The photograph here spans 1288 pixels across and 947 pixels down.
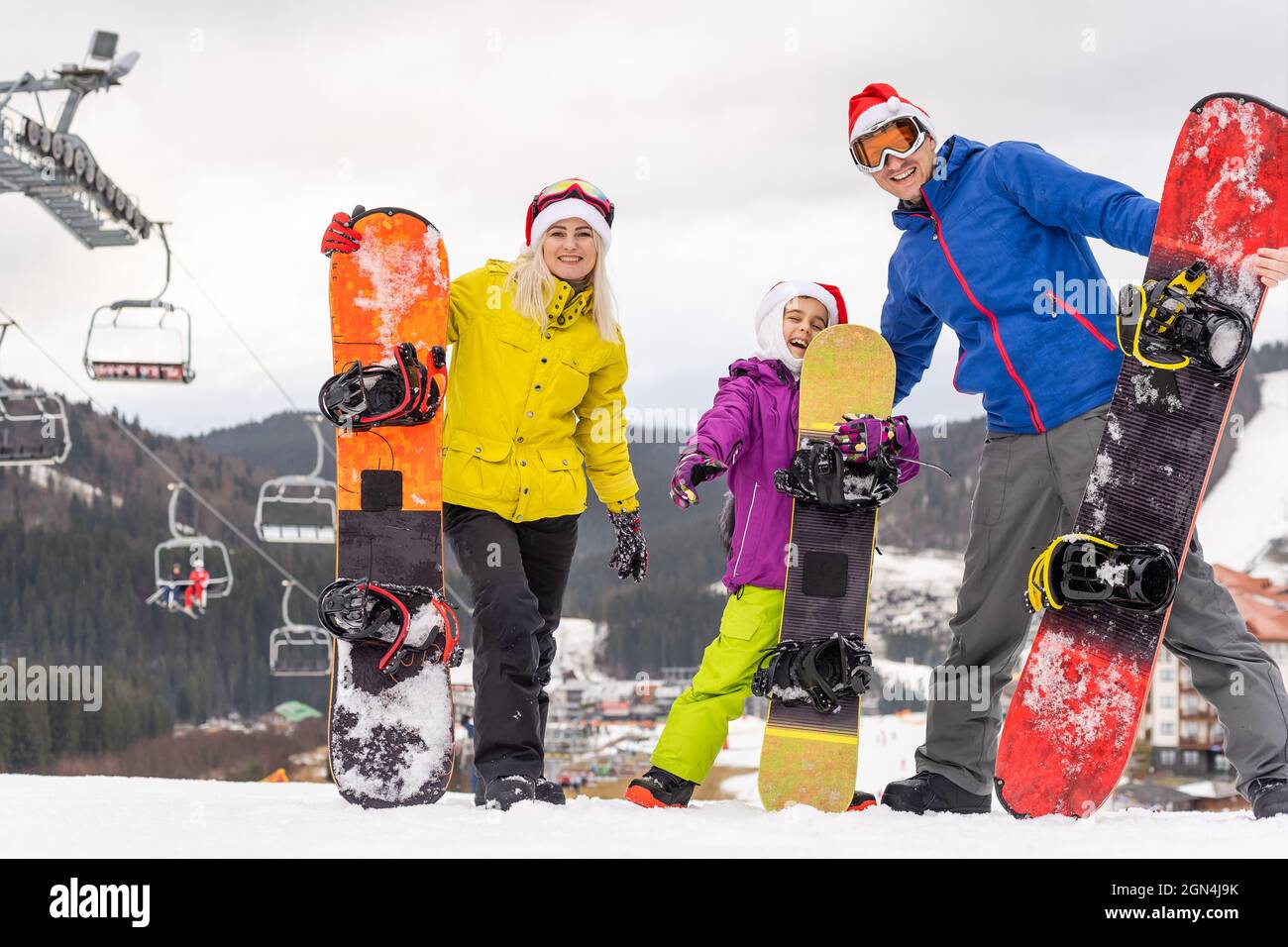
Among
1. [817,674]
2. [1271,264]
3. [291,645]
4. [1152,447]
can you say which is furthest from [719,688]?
[291,645]

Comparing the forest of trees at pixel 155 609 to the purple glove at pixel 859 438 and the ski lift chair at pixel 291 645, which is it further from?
the purple glove at pixel 859 438

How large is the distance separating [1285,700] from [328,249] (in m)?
2.94

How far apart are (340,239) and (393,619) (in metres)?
1.16

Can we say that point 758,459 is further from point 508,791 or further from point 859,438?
point 508,791

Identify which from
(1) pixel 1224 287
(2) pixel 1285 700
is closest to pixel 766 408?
(1) pixel 1224 287

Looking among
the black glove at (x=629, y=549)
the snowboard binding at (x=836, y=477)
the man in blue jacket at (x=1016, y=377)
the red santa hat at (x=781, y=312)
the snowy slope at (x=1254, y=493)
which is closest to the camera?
the man in blue jacket at (x=1016, y=377)

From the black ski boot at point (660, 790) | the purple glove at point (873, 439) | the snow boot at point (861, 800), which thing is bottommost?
the snow boot at point (861, 800)

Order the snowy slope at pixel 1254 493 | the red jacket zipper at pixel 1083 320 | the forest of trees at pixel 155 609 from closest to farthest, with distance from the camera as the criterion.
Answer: the red jacket zipper at pixel 1083 320 < the forest of trees at pixel 155 609 < the snowy slope at pixel 1254 493

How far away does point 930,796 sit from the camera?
3381mm

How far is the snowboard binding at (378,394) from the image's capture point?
336 cm

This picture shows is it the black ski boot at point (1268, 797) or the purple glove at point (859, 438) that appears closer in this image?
the black ski boot at point (1268, 797)

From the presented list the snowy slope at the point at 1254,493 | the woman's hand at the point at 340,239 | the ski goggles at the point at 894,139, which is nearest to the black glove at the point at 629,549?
the woman's hand at the point at 340,239

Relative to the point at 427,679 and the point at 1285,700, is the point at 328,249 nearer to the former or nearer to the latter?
the point at 427,679

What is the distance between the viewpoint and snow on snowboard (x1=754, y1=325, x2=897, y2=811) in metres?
3.35
